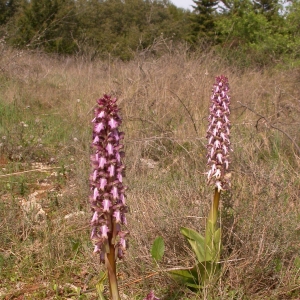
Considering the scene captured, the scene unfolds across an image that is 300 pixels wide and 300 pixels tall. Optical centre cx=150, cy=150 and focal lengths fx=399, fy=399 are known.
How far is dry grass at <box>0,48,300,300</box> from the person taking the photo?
7.66 feet

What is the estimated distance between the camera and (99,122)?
1.45 meters

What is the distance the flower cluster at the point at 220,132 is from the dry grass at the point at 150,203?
1.35ft

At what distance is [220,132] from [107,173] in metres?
0.83

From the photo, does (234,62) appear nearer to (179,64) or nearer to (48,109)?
(179,64)

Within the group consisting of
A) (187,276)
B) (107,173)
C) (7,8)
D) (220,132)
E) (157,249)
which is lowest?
(187,276)

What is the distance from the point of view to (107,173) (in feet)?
4.78

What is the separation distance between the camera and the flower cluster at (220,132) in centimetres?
206

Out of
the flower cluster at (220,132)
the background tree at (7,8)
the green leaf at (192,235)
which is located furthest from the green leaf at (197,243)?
the background tree at (7,8)

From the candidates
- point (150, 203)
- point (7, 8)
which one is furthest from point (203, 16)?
point (150, 203)

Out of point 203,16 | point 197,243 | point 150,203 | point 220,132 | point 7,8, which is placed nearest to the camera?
point 220,132

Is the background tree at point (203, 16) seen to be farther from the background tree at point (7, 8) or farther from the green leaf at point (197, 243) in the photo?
the green leaf at point (197, 243)

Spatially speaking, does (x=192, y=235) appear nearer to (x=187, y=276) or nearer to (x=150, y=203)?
(x=187, y=276)

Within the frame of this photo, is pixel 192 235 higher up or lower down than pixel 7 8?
lower down

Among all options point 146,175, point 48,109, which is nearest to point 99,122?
point 146,175
